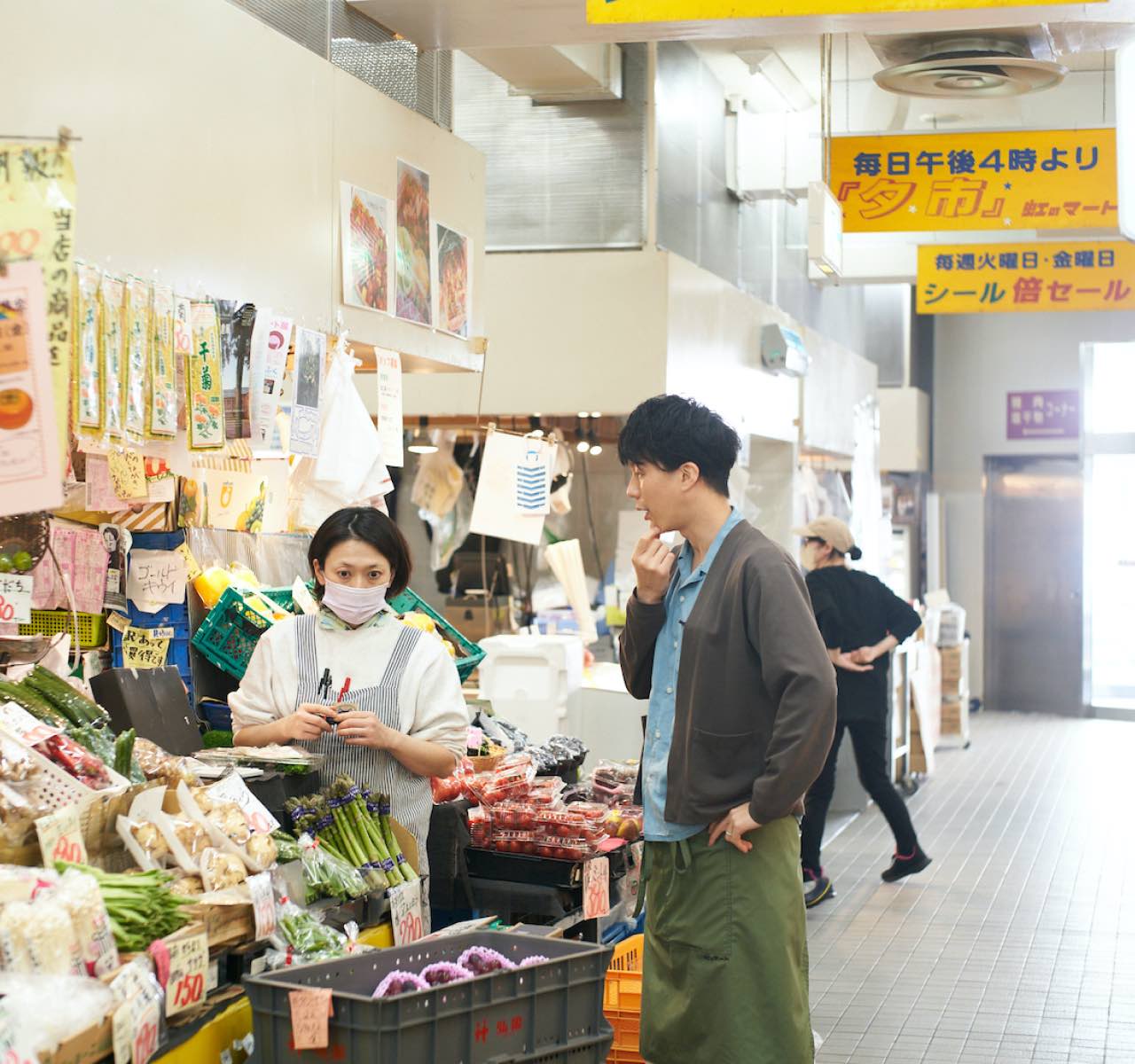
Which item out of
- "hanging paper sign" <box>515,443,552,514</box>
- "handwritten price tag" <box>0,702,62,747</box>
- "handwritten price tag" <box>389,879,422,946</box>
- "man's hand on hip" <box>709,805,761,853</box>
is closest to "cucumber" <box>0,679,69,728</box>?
"handwritten price tag" <box>0,702,62,747</box>

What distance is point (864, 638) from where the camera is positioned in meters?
7.57

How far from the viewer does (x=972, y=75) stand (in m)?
6.42

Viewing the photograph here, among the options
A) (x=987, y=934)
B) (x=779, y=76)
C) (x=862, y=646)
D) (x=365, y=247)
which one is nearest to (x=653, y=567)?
(x=365, y=247)

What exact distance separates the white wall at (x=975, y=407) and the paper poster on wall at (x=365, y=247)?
39.8 ft

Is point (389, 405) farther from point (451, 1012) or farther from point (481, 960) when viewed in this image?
point (451, 1012)

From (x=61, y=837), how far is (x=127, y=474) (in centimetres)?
160

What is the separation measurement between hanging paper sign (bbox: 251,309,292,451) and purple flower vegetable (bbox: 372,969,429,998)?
6.05 ft

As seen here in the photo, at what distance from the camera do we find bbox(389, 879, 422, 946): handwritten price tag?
3.46 metres

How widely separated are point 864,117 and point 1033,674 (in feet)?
24.7

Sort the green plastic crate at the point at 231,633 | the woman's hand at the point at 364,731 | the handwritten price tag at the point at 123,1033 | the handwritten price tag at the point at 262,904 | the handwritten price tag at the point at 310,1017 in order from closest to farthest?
the handwritten price tag at the point at 123,1033 < the handwritten price tag at the point at 310,1017 < the handwritten price tag at the point at 262,904 < the woman's hand at the point at 364,731 < the green plastic crate at the point at 231,633

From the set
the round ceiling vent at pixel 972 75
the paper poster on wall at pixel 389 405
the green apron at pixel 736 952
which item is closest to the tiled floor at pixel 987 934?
the green apron at pixel 736 952

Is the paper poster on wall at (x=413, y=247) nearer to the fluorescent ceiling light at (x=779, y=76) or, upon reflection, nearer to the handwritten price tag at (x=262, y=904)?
the handwritten price tag at (x=262, y=904)

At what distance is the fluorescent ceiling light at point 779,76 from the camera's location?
892cm

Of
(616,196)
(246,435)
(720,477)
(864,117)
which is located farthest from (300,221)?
(864,117)
